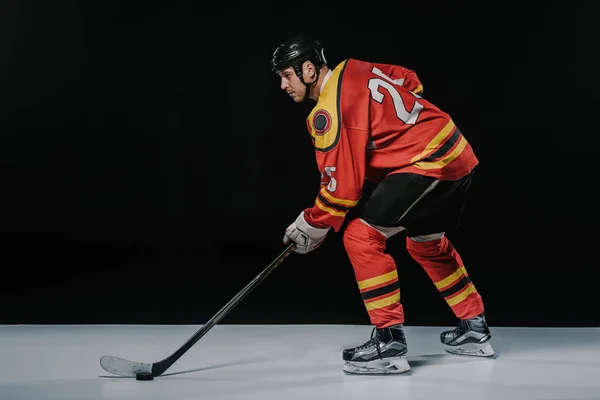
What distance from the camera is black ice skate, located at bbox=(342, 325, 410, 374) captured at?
10.5ft

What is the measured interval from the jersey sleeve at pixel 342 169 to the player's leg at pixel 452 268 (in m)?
0.31

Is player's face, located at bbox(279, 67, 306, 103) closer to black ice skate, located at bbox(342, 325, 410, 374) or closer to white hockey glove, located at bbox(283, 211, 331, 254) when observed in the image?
white hockey glove, located at bbox(283, 211, 331, 254)

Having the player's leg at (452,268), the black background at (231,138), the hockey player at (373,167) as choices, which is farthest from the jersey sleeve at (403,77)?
the black background at (231,138)

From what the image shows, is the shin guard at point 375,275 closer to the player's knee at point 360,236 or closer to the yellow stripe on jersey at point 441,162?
the player's knee at point 360,236

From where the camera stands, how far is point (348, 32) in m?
4.70

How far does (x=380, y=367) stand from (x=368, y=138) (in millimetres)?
757

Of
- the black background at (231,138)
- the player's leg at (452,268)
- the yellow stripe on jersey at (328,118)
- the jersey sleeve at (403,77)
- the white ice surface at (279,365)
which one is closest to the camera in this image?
the white ice surface at (279,365)

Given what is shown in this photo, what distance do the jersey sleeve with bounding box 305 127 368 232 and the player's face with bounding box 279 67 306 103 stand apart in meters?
0.23

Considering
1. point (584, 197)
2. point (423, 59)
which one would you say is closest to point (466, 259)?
point (584, 197)

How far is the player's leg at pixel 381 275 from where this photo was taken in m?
3.21

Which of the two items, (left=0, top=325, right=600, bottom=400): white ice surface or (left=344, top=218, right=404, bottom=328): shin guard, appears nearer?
(left=0, top=325, right=600, bottom=400): white ice surface

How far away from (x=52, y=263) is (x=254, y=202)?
102 centimetres

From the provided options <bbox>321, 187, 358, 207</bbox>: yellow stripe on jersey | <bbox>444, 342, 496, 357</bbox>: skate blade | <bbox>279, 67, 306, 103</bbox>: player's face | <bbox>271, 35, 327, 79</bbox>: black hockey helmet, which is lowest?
<bbox>444, 342, 496, 357</bbox>: skate blade

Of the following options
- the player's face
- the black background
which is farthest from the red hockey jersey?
the black background
